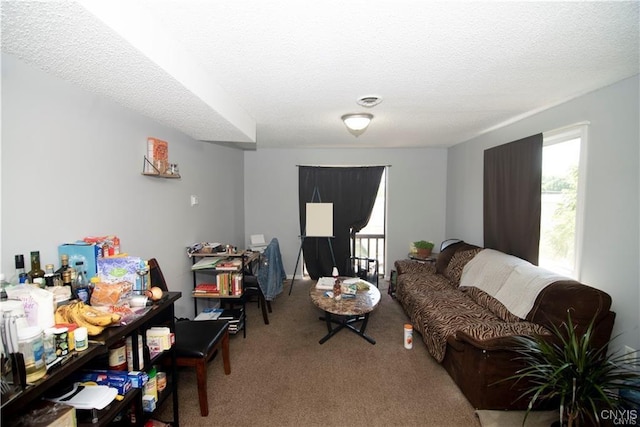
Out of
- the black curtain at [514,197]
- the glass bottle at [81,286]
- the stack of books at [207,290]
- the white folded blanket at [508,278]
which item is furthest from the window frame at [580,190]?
the glass bottle at [81,286]

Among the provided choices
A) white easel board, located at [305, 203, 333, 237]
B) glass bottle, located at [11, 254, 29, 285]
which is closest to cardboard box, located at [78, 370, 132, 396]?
glass bottle, located at [11, 254, 29, 285]

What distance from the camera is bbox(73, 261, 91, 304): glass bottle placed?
1.44 metres

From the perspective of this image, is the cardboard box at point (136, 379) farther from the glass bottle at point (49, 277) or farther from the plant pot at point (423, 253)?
the plant pot at point (423, 253)

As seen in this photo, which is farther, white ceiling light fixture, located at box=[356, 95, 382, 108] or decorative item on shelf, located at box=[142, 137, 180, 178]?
decorative item on shelf, located at box=[142, 137, 180, 178]

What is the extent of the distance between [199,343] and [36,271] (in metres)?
1.07

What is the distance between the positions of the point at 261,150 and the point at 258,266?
2.27m

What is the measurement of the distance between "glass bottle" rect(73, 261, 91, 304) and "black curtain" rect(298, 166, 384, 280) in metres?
3.49

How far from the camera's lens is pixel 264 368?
249cm

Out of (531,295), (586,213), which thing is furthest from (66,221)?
(586,213)

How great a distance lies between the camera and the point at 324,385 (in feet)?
7.43

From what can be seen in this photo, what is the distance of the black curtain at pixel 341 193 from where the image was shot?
4.84 metres

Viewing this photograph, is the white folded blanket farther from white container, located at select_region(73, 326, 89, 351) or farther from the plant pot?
white container, located at select_region(73, 326, 89, 351)

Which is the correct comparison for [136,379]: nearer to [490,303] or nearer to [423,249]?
[490,303]

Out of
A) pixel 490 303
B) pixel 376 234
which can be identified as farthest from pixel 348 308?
pixel 376 234
